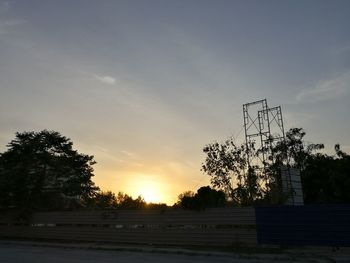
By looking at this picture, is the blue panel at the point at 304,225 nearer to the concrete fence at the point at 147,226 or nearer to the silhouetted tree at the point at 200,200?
the concrete fence at the point at 147,226

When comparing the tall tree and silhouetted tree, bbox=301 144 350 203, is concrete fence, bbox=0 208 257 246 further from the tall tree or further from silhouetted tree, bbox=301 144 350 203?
silhouetted tree, bbox=301 144 350 203

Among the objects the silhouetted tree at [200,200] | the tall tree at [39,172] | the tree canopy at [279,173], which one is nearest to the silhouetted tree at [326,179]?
the tree canopy at [279,173]

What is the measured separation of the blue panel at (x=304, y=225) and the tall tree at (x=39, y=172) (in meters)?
19.3

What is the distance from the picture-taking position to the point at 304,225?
1844 centimetres

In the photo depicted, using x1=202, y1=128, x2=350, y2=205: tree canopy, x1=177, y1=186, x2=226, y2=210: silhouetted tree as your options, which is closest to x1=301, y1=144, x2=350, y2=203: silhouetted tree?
x1=202, y1=128, x2=350, y2=205: tree canopy

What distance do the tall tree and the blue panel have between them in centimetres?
1927

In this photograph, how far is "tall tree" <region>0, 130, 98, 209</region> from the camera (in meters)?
31.7

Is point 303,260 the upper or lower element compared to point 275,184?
lower

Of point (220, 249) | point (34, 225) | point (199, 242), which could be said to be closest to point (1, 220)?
point (34, 225)

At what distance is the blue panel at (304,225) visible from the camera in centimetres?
1764

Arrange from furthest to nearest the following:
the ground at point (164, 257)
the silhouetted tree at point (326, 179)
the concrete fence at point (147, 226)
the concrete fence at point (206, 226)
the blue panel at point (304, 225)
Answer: the silhouetted tree at point (326, 179) < the concrete fence at point (147, 226) < the concrete fence at point (206, 226) < the blue panel at point (304, 225) < the ground at point (164, 257)

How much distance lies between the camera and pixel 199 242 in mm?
21219

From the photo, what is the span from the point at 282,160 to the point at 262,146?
7.01m

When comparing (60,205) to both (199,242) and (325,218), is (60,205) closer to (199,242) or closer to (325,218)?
(199,242)
